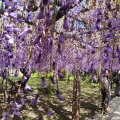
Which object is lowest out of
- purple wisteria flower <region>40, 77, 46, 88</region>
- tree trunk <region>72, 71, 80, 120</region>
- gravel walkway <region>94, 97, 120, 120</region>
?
gravel walkway <region>94, 97, 120, 120</region>

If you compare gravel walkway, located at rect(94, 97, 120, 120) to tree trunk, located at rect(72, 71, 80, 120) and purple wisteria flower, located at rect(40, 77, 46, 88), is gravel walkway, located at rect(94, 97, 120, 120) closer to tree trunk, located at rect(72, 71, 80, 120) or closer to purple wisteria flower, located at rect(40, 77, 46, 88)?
tree trunk, located at rect(72, 71, 80, 120)

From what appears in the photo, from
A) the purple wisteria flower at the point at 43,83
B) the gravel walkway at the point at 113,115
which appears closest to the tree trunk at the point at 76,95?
the gravel walkway at the point at 113,115

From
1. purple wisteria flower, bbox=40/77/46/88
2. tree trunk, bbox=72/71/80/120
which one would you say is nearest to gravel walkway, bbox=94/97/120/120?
tree trunk, bbox=72/71/80/120

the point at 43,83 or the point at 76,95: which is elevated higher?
the point at 43,83

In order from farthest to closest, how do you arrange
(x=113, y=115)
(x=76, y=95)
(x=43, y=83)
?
(x=113, y=115)
(x=76, y=95)
(x=43, y=83)

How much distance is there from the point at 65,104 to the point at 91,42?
4.90 metres

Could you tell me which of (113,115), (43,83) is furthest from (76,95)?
→ (43,83)

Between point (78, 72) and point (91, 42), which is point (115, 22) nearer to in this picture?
point (91, 42)

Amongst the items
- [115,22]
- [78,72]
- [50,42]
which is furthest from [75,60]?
[50,42]

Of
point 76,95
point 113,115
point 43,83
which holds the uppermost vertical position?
point 43,83

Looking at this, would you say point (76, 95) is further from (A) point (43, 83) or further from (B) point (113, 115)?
(A) point (43, 83)

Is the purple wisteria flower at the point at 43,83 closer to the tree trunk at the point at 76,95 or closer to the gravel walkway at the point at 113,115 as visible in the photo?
the tree trunk at the point at 76,95

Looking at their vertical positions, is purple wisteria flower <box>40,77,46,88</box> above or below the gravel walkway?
above

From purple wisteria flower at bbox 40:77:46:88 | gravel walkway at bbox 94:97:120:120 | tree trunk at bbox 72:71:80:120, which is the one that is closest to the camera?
purple wisteria flower at bbox 40:77:46:88
